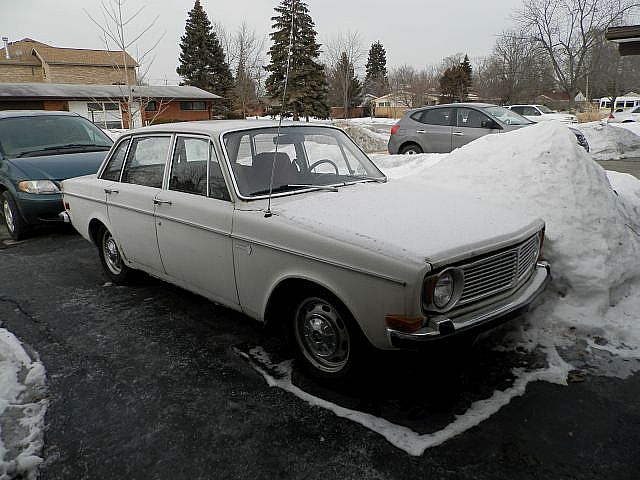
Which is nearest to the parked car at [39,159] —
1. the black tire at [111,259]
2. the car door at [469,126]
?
the black tire at [111,259]

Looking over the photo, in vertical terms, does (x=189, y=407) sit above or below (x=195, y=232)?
below

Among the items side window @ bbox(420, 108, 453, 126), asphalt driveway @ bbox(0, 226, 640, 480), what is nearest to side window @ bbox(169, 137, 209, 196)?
asphalt driveway @ bbox(0, 226, 640, 480)

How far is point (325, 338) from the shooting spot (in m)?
3.05

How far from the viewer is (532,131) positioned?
5.69 m

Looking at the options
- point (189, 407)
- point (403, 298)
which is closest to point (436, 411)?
point (403, 298)

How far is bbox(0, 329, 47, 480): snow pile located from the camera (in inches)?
98.3

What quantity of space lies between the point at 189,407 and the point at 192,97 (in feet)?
120

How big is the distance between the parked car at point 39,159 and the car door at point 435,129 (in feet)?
23.9

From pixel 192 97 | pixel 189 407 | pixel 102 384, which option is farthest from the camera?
pixel 192 97

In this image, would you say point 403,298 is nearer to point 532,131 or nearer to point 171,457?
point 171,457

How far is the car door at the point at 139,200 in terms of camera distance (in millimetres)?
4152

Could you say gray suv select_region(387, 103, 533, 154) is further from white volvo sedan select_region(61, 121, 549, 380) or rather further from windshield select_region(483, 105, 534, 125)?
white volvo sedan select_region(61, 121, 549, 380)

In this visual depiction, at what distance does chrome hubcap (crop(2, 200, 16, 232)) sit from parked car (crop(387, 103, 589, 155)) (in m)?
8.72

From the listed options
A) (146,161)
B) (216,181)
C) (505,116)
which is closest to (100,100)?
(505,116)
